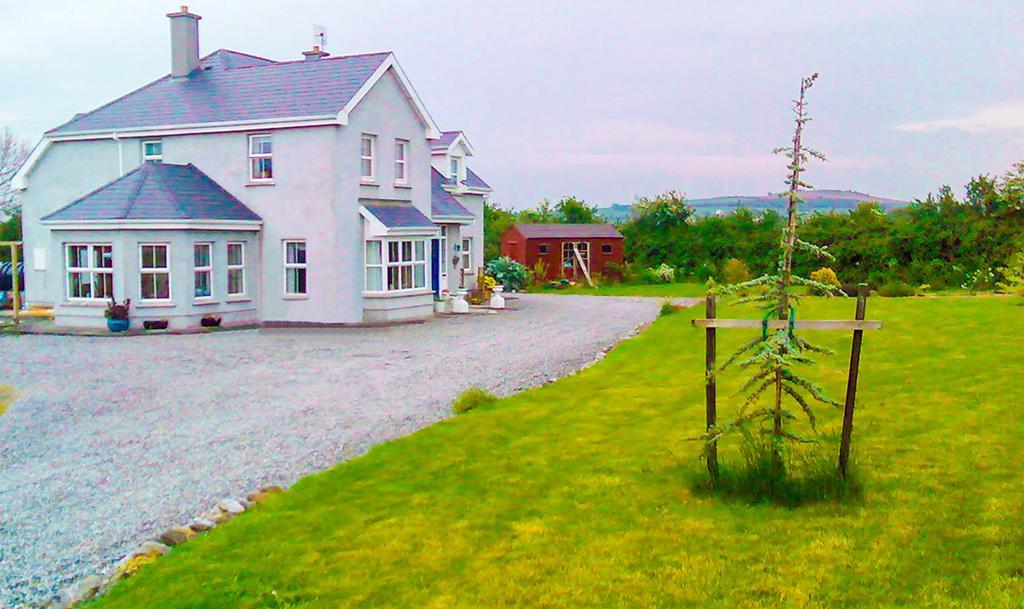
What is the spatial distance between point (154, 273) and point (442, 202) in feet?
41.7

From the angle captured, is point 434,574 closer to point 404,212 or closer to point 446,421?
point 446,421

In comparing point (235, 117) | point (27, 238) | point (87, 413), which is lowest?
point (87, 413)

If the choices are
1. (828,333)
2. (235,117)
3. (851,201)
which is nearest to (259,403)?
(828,333)

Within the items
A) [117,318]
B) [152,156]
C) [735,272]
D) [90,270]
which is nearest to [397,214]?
[152,156]

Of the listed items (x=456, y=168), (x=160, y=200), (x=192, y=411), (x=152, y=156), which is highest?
(x=456, y=168)

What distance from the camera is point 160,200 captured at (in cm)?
2561

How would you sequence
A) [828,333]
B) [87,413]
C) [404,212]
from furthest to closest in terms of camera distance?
[404,212], [828,333], [87,413]

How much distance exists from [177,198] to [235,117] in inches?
125

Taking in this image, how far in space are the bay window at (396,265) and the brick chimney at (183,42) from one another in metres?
9.83

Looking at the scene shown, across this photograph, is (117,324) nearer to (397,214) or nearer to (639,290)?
(397,214)

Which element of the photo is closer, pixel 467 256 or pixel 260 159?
pixel 260 159

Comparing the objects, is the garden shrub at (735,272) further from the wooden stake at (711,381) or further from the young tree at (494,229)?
the wooden stake at (711,381)

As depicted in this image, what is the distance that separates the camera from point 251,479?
1024cm

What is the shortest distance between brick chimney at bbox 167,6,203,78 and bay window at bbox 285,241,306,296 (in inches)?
326
